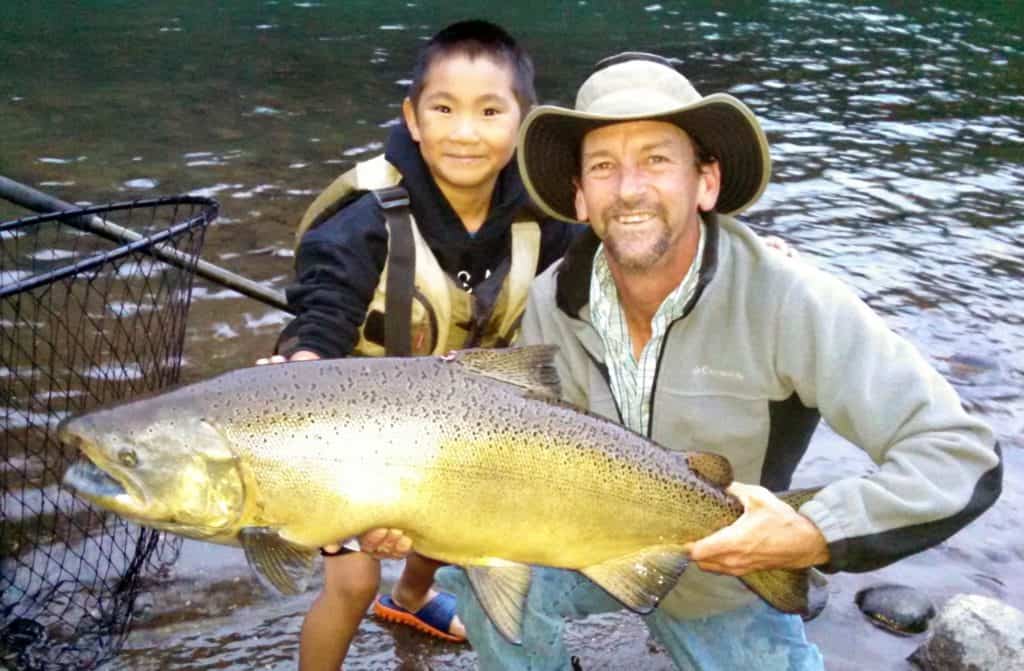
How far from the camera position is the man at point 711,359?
2.90 metres

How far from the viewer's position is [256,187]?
1030 cm

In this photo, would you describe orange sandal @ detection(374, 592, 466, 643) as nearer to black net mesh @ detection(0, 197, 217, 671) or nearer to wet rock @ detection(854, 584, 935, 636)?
black net mesh @ detection(0, 197, 217, 671)

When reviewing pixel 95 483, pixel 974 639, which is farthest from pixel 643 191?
pixel 974 639

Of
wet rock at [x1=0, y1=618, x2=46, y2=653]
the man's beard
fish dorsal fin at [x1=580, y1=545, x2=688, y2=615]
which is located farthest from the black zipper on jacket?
wet rock at [x1=0, y1=618, x2=46, y2=653]

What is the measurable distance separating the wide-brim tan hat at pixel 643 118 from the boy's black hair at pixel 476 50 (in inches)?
17.5

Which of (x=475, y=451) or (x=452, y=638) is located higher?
(x=475, y=451)

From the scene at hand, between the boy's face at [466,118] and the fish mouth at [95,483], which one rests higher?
the boy's face at [466,118]

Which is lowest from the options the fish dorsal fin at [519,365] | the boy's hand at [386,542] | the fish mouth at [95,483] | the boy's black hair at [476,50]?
the boy's hand at [386,542]

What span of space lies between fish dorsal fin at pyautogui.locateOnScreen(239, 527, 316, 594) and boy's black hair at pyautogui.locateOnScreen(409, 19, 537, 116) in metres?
1.90

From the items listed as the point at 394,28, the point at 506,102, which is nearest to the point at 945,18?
the point at 394,28

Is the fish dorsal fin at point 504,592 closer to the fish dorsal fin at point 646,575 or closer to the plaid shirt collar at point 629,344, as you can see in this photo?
the fish dorsal fin at point 646,575

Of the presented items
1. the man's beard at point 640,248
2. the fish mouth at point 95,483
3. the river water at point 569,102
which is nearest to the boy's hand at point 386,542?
the fish mouth at point 95,483

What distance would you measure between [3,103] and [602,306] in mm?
12432

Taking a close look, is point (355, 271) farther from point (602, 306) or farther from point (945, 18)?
point (945, 18)
